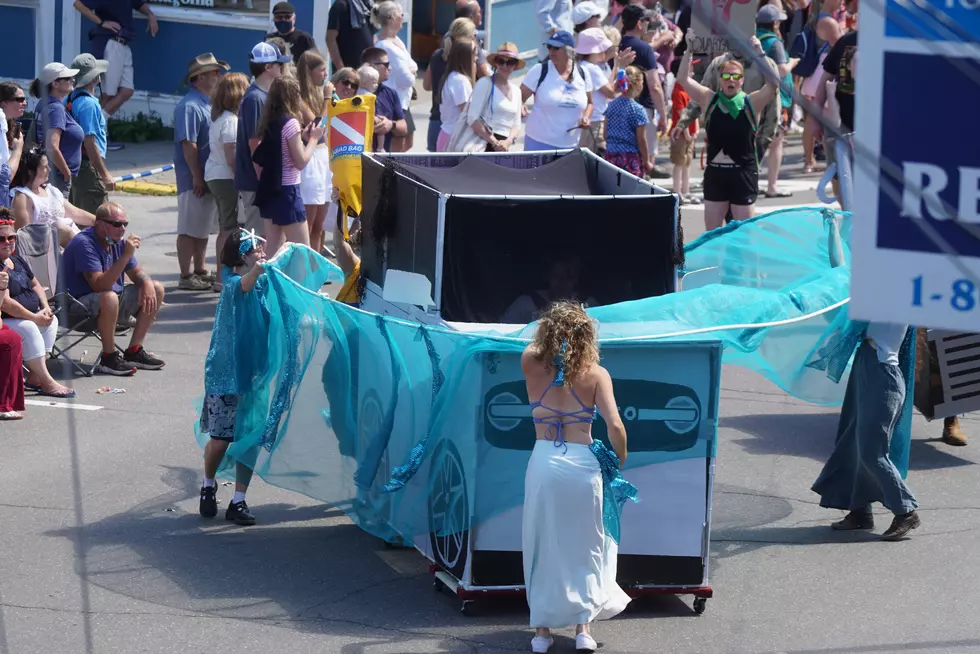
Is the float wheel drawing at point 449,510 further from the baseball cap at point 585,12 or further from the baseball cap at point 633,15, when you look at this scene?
the baseball cap at point 633,15

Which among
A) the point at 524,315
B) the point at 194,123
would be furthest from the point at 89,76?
the point at 524,315

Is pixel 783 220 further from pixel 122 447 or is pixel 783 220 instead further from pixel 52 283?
pixel 52 283

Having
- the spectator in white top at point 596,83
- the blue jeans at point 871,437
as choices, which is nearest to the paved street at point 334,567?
the blue jeans at point 871,437

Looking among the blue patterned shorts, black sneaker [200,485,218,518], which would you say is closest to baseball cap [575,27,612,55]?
the blue patterned shorts

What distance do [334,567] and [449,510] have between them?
3.03ft

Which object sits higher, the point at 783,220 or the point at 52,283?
the point at 783,220

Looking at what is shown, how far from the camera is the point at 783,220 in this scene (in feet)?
30.4

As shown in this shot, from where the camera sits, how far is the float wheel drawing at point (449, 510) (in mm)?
6695

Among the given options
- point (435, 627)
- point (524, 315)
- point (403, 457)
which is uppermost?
point (524, 315)

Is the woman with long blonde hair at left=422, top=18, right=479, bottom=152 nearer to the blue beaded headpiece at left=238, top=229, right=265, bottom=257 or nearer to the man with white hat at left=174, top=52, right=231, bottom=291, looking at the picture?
the man with white hat at left=174, top=52, right=231, bottom=291

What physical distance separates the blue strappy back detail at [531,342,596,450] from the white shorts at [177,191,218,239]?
7.07 metres

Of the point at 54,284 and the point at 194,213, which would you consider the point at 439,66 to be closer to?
the point at 194,213

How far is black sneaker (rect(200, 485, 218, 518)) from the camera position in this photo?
26.1ft

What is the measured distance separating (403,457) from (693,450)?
141 cm
